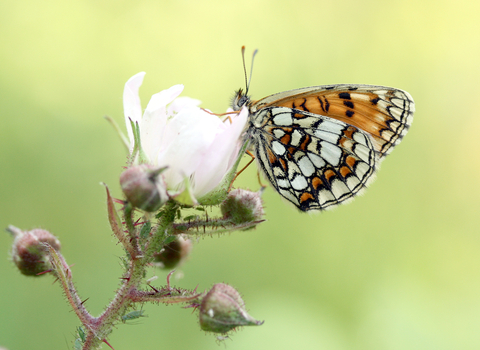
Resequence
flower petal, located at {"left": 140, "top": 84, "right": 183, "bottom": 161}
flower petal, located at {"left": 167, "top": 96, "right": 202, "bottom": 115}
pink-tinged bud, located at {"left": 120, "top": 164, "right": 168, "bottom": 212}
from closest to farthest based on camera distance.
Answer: pink-tinged bud, located at {"left": 120, "top": 164, "right": 168, "bottom": 212}, flower petal, located at {"left": 140, "top": 84, "right": 183, "bottom": 161}, flower petal, located at {"left": 167, "top": 96, "right": 202, "bottom": 115}

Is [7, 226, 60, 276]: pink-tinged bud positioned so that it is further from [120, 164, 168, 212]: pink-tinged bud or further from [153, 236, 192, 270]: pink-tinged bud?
[120, 164, 168, 212]: pink-tinged bud

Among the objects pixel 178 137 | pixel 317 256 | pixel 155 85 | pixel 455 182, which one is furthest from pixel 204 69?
pixel 178 137

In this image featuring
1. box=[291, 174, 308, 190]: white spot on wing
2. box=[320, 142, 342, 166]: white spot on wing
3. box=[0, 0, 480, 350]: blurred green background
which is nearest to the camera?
box=[291, 174, 308, 190]: white spot on wing

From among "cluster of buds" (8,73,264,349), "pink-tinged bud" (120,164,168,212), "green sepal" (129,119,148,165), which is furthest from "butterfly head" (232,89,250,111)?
"pink-tinged bud" (120,164,168,212)

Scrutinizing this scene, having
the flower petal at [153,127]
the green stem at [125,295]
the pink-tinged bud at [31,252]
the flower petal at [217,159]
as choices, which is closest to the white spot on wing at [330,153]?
the flower petal at [217,159]

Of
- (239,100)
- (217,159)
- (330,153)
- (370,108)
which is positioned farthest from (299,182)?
(217,159)

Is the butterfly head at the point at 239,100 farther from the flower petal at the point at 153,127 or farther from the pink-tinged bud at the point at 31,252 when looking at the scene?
the pink-tinged bud at the point at 31,252

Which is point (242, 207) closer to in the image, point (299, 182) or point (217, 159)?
point (217, 159)
